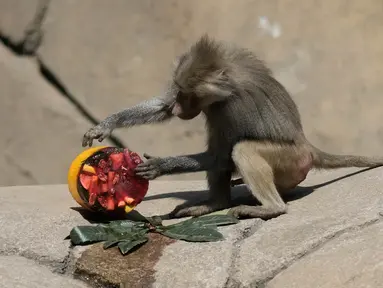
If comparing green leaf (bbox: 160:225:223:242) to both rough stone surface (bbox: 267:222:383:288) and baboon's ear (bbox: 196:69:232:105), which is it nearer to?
rough stone surface (bbox: 267:222:383:288)

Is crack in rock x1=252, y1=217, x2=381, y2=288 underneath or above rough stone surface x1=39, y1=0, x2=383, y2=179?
underneath

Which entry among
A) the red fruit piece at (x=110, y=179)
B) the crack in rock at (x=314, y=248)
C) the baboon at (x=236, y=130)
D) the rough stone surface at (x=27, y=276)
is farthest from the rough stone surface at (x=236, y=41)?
the rough stone surface at (x=27, y=276)

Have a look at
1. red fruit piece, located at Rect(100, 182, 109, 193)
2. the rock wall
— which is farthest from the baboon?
the rock wall

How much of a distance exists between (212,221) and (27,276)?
107 cm

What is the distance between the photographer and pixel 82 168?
4.29 m

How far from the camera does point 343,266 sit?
3.35 meters

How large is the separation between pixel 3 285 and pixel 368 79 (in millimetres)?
4987

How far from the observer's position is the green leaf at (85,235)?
4.00m

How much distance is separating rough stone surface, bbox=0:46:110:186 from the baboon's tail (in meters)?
3.47

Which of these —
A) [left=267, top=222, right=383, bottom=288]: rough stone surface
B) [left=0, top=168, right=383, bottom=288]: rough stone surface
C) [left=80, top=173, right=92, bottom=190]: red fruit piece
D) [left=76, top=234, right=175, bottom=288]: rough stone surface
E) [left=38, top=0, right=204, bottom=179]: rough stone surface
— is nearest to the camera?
[left=267, top=222, right=383, bottom=288]: rough stone surface

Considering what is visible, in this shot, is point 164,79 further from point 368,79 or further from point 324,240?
point 324,240

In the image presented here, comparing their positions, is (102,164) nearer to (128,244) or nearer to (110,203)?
(110,203)

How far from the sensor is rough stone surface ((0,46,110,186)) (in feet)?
25.6

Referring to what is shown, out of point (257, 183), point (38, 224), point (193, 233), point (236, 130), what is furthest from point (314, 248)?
point (38, 224)
